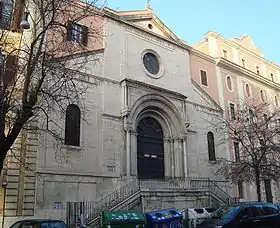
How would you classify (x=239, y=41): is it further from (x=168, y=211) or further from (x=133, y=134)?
(x=168, y=211)

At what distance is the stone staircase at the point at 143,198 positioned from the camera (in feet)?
57.6

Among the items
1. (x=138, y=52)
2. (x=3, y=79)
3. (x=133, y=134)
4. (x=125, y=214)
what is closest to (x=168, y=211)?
(x=125, y=214)

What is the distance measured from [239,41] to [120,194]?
24380 millimetres

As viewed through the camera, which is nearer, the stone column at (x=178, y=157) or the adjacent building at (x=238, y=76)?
the stone column at (x=178, y=157)

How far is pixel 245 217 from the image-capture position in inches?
500

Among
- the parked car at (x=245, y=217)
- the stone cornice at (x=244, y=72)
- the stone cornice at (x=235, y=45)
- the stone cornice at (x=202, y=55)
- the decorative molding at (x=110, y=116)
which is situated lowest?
the parked car at (x=245, y=217)

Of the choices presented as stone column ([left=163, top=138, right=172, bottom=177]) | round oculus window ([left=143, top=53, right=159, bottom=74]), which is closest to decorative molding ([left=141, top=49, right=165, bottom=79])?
round oculus window ([left=143, top=53, right=159, bottom=74])

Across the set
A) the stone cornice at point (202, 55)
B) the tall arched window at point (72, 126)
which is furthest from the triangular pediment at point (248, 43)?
the tall arched window at point (72, 126)

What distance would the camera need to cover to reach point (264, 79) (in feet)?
117

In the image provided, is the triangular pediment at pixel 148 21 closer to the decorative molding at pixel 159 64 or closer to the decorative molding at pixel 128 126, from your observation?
the decorative molding at pixel 159 64

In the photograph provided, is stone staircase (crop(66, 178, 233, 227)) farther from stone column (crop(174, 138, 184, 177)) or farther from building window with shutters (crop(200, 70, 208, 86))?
building window with shutters (crop(200, 70, 208, 86))

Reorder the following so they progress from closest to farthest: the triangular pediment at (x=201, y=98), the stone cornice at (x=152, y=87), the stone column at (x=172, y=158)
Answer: the stone cornice at (x=152, y=87) → the stone column at (x=172, y=158) → the triangular pediment at (x=201, y=98)

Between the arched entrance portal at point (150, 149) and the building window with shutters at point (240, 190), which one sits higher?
the arched entrance portal at point (150, 149)

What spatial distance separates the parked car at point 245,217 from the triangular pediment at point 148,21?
16.7m
